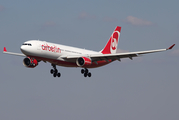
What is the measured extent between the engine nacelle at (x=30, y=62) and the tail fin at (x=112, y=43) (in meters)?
14.7

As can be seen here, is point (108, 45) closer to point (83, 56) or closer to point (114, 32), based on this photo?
point (114, 32)

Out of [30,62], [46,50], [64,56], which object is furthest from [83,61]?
[30,62]

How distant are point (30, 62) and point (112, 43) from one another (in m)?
18.5

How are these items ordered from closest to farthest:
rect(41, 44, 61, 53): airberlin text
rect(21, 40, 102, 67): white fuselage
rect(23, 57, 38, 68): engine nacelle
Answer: rect(21, 40, 102, 67): white fuselage, rect(41, 44, 61, 53): airberlin text, rect(23, 57, 38, 68): engine nacelle

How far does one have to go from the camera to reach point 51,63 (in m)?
69.3

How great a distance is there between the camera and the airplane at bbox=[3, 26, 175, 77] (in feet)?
205

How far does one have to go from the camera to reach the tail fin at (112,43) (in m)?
76.8

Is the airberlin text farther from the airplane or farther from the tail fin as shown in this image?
the tail fin

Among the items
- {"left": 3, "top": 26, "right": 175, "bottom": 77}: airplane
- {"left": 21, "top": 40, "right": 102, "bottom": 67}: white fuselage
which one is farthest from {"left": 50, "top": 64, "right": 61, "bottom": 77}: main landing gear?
{"left": 21, "top": 40, "right": 102, "bottom": 67}: white fuselage

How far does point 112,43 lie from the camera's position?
7812 cm

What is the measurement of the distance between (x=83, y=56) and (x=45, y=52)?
6948mm

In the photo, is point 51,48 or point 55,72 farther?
point 55,72

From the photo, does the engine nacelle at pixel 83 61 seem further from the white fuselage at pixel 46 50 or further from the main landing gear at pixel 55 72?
the main landing gear at pixel 55 72

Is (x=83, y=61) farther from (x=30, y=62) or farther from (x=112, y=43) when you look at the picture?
(x=112, y=43)
